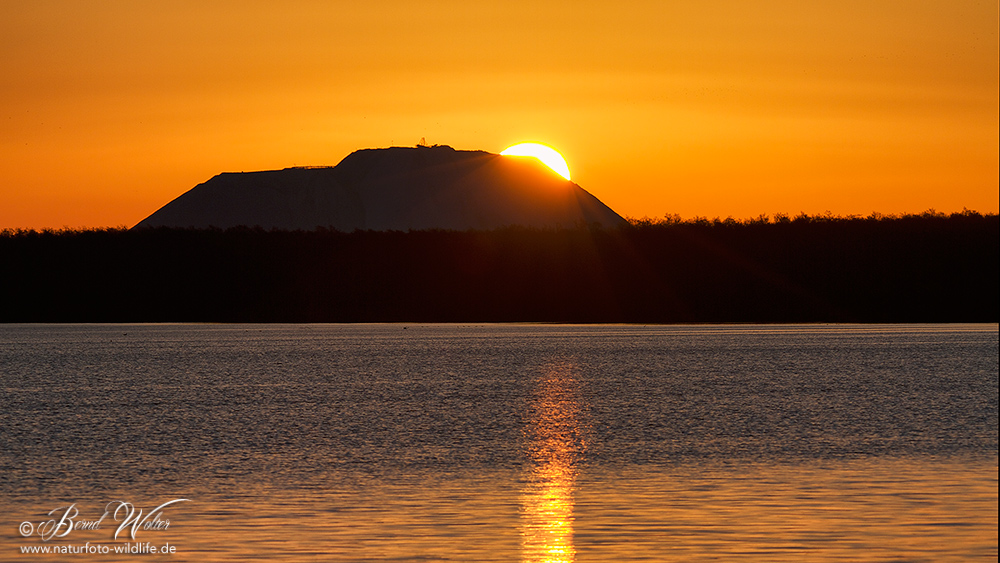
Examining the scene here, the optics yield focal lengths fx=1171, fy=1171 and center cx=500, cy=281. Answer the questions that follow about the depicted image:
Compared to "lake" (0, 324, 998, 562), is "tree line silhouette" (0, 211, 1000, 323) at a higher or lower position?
higher

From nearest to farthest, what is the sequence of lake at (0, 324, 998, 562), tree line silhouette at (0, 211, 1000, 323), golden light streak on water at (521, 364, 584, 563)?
1. golden light streak on water at (521, 364, 584, 563)
2. lake at (0, 324, 998, 562)
3. tree line silhouette at (0, 211, 1000, 323)

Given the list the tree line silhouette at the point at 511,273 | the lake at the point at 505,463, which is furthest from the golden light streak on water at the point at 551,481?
the tree line silhouette at the point at 511,273

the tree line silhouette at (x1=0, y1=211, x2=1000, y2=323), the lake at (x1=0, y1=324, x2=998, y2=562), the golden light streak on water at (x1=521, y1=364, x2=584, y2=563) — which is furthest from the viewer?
the tree line silhouette at (x1=0, y1=211, x2=1000, y2=323)

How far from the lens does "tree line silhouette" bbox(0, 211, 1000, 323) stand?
63750mm

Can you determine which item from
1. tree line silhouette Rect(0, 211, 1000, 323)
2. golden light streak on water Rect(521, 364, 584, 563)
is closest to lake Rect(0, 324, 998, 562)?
golden light streak on water Rect(521, 364, 584, 563)

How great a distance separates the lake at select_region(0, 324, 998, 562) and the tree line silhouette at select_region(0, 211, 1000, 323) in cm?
3457

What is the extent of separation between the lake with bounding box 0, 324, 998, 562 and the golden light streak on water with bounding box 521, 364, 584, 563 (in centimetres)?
4

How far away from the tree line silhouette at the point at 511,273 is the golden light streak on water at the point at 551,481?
145 ft

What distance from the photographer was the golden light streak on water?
9.53 m

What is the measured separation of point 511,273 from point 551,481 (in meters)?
55.6

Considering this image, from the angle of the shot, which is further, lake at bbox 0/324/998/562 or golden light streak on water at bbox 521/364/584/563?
lake at bbox 0/324/998/562

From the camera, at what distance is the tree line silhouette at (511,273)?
2510 inches

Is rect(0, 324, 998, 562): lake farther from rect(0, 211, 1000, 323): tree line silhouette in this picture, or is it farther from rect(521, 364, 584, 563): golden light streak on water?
rect(0, 211, 1000, 323): tree line silhouette

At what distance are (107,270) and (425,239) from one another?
62.8 ft
